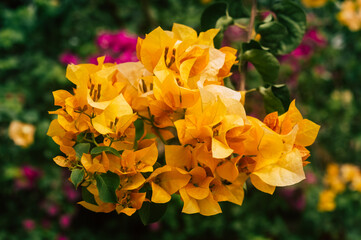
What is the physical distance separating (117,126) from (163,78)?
66mm

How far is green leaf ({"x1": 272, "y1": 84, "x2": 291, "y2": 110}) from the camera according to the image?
47 cm

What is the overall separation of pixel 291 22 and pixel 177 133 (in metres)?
0.34

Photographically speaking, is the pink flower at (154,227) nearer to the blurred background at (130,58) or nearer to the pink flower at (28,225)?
the blurred background at (130,58)

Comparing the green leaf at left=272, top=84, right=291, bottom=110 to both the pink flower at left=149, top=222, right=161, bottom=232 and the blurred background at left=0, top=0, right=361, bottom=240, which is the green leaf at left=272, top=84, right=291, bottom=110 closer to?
the blurred background at left=0, top=0, right=361, bottom=240

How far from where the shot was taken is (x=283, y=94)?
468mm

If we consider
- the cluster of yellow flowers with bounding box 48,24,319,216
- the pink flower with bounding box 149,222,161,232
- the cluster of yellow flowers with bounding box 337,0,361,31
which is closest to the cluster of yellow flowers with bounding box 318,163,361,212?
the cluster of yellow flowers with bounding box 337,0,361,31

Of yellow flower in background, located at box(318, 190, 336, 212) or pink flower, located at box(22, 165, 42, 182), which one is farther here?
yellow flower in background, located at box(318, 190, 336, 212)

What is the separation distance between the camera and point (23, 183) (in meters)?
1.71

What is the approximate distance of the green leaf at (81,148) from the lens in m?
0.33

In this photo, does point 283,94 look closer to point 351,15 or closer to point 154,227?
point 351,15

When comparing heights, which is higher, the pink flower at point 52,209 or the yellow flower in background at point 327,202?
the pink flower at point 52,209

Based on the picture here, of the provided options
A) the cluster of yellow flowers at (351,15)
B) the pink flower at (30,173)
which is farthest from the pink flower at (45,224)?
the cluster of yellow flowers at (351,15)

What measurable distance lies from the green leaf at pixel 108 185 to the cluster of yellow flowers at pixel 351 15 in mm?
1658

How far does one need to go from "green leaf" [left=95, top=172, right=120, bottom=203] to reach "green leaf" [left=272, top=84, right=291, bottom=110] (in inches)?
10.0
